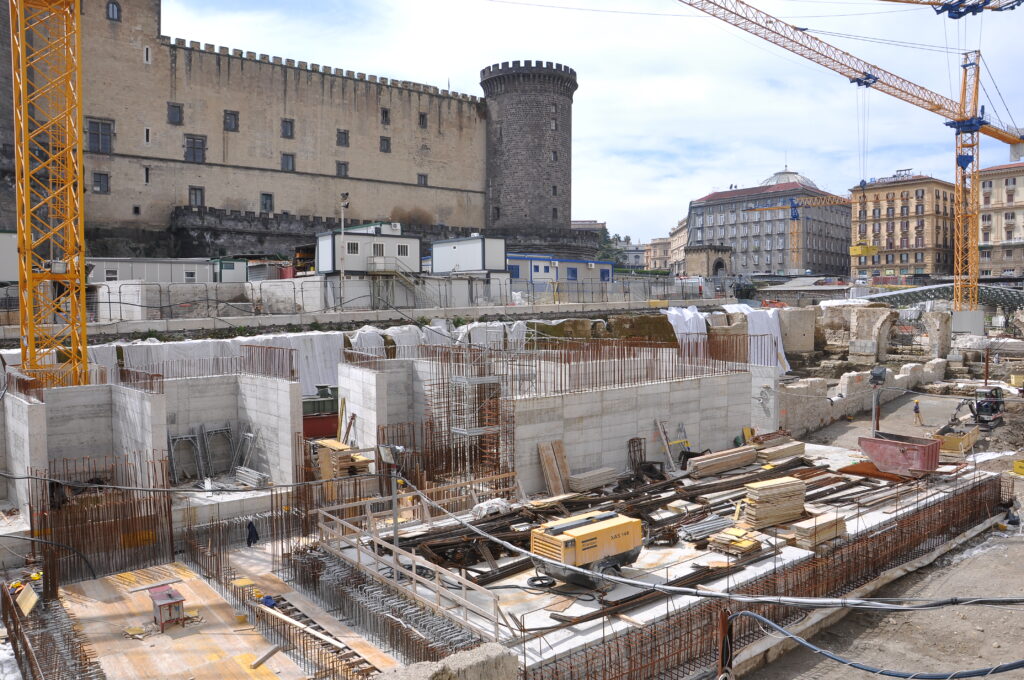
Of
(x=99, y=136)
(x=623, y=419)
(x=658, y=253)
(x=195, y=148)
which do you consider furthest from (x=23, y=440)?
Answer: (x=658, y=253)

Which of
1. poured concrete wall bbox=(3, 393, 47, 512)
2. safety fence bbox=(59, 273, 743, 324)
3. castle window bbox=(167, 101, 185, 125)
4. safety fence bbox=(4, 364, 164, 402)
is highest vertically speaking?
castle window bbox=(167, 101, 185, 125)

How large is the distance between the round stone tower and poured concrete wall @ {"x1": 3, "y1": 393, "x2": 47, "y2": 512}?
44.3 metres

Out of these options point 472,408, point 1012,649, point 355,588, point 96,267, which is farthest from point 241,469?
point 96,267

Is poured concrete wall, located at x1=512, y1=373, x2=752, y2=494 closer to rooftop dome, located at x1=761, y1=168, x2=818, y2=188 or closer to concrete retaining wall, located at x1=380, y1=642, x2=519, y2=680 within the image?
concrete retaining wall, located at x1=380, y1=642, x2=519, y2=680

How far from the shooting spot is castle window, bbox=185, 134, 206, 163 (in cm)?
4666

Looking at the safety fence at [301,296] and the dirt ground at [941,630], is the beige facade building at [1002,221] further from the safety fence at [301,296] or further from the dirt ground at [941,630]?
the dirt ground at [941,630]

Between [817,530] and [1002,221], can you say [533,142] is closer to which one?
[817,530]

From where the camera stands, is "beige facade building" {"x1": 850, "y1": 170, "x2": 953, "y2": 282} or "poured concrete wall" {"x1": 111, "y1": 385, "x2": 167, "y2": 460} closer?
"poured concrete wall" {"x1": 111, "y1": 385, "x2": 167, "y2": 460}

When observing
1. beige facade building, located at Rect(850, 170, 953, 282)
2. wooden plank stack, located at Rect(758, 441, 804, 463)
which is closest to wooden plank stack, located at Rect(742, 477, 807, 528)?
wooden plank stack, located at Rect(758, 441, 804, 463)

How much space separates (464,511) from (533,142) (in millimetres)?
46421

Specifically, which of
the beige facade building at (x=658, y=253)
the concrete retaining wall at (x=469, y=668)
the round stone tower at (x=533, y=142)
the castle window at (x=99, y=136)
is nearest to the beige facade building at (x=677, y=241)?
the beige facade building at (x=658, y=253)

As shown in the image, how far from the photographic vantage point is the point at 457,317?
31812 mm

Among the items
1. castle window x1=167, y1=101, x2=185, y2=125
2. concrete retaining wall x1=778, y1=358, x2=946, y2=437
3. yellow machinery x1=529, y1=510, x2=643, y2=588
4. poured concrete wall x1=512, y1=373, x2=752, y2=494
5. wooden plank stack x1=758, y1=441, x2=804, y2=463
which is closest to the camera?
yellow machinery x1=529, y1=510, x2=643, y2=588

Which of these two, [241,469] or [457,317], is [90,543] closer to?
[241,469]
